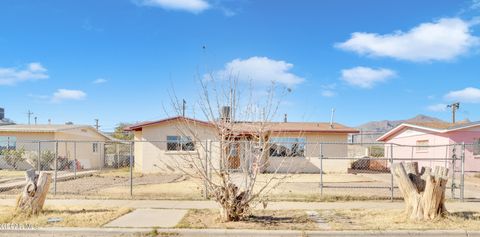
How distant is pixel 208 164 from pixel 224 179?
69cm

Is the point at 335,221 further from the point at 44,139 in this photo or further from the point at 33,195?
the point at 44,139

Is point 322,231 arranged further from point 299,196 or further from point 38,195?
point 38,195

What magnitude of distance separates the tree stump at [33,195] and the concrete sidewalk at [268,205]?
1.72 meters

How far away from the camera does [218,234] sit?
738cm

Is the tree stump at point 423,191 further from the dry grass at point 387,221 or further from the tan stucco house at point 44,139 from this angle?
the tan stucco house at point 44,139

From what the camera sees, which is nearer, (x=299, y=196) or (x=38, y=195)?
(x=38, y=195)

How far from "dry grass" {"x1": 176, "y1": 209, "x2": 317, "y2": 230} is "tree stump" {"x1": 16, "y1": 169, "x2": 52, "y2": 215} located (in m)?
3.07

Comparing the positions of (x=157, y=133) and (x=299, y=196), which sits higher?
(x=157, y=133)

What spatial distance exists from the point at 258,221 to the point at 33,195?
15.4 ft

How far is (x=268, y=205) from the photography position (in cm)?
1017

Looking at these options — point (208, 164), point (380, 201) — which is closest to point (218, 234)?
point (208, 164)

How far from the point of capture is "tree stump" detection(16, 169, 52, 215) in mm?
8570

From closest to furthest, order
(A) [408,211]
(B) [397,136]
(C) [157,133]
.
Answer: (A) [408,211] < (C) [157,133] < (B) [397,136]

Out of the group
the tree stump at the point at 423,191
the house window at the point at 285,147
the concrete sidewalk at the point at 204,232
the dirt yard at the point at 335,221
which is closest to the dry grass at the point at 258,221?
the dirt yard at the point at 335,221
